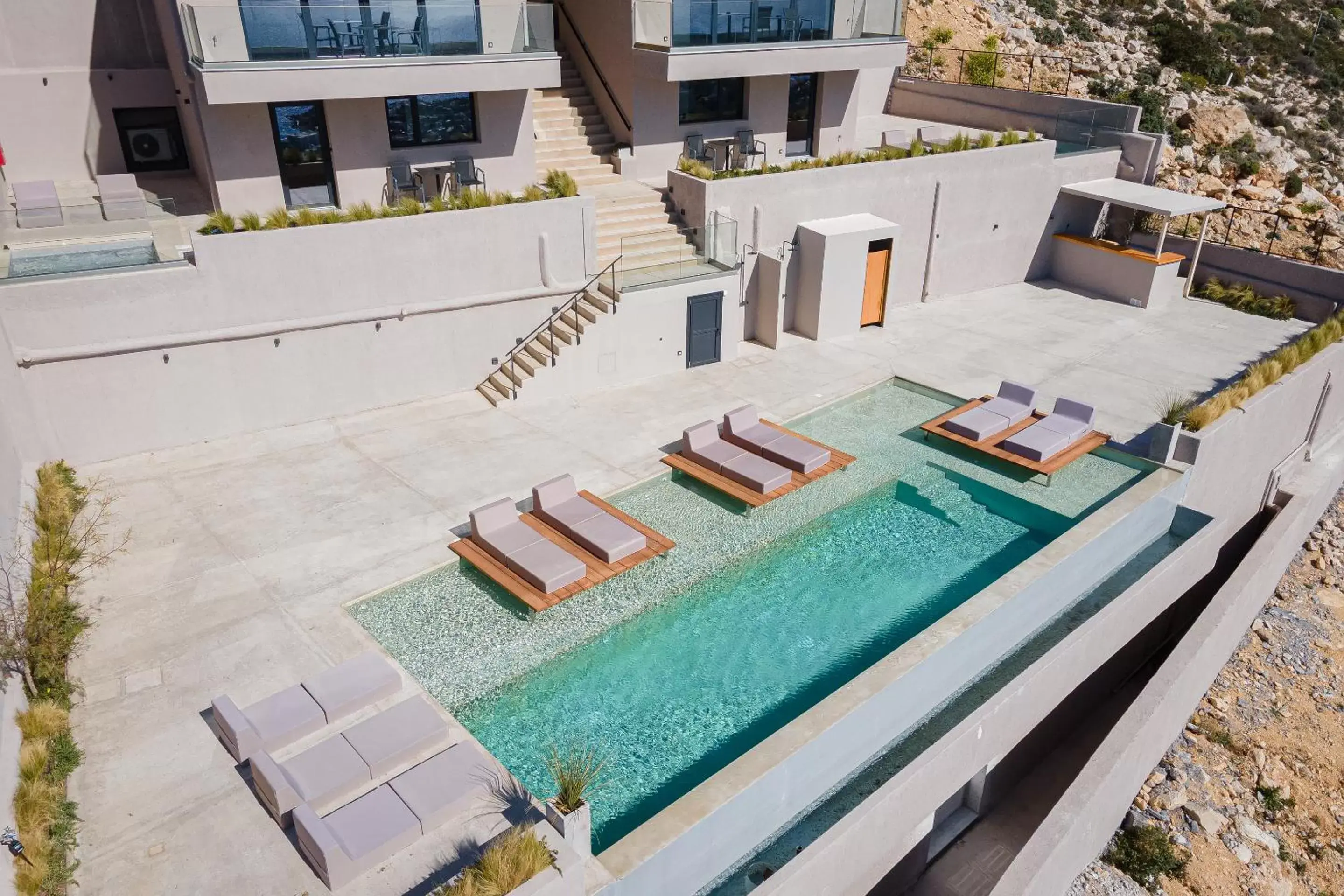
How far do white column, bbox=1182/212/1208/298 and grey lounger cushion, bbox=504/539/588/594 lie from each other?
19735 millimetres

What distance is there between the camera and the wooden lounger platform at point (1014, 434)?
1479cm

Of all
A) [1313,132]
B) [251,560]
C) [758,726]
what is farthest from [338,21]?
[1313,132]

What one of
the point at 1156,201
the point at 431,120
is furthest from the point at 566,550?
the point at 1156,201

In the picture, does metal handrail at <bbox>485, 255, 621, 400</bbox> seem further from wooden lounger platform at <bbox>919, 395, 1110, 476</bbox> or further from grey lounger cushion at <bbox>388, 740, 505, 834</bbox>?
grey lounger cushion at <bbox>388, 740, 505, 834</bbox>

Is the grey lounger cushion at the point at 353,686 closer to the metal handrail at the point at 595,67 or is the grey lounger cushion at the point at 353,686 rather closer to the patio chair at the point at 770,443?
the patio chair at the point at 770,443

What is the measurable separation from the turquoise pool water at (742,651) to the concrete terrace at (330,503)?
190 cm

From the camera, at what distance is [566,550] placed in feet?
40.6

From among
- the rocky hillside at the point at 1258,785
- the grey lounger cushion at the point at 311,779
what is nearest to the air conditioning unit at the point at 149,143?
the grey lounger cushion at the point at 311,779

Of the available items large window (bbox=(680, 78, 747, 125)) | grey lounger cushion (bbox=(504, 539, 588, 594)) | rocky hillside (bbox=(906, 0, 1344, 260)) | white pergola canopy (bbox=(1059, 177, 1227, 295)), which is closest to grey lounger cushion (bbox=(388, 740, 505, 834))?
grey lounger cushion (bbox=(504, 539, 588, 594))

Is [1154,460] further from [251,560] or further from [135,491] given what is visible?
[135,491]

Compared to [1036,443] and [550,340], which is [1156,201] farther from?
[550,340]

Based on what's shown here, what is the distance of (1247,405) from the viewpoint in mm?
16125

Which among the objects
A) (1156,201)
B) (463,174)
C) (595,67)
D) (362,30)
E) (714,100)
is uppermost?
(362,30)

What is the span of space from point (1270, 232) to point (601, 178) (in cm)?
2143
